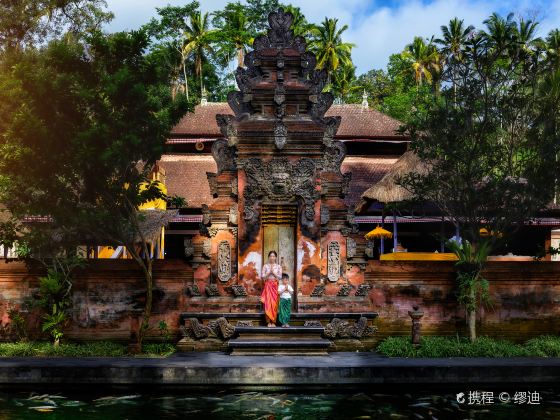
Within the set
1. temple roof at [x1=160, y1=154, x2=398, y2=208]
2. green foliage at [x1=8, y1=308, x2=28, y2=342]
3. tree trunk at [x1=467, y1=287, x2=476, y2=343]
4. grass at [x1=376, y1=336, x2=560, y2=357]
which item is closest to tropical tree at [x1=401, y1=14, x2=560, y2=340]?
tree trunk at [x1=467, y1=287, x2=476, y2=343]

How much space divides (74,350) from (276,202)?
547 cm

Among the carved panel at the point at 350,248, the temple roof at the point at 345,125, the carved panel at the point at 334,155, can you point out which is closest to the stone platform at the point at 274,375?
the carved panel at the point at 350,248

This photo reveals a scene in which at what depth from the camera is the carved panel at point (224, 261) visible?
15750 mm

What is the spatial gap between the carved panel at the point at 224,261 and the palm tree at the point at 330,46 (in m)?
35.4

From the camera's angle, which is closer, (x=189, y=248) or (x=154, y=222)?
(x=189, y=248)

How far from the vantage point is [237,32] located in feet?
152

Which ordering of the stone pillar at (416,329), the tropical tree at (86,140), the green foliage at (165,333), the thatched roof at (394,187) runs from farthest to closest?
the thatched roof at (394,187)
the green foliage at (165,333)
the stone pillar at (416,329)
the tropical tree at (86,140)

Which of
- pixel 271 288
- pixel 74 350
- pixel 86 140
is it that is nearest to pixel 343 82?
pixel 271 288

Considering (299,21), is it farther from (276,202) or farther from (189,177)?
(276,202)

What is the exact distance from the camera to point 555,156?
14.6 m

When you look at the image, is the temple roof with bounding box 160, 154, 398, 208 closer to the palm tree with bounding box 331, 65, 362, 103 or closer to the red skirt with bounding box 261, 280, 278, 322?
the red skirt with bounding box 261, 280, 278, 322

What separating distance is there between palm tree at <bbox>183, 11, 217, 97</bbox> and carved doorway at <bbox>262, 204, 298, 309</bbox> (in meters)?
32.9

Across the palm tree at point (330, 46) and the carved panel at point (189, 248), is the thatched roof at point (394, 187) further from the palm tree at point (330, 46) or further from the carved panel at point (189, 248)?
the palm tree at point (330, 46)

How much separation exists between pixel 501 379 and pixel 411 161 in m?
13.6
